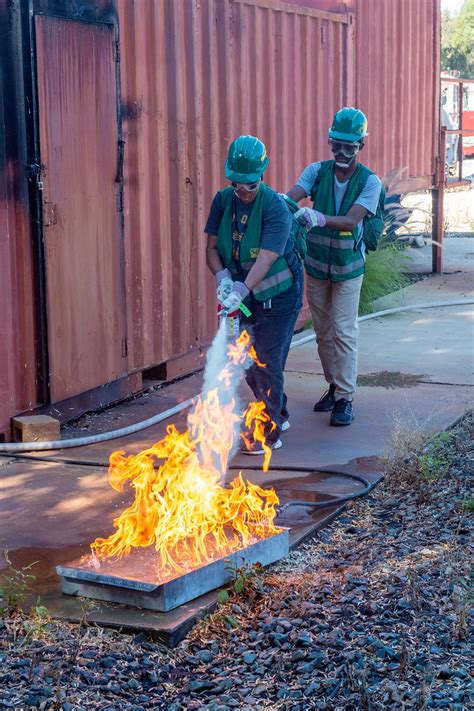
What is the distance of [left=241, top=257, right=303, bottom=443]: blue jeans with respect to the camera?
6391 mm

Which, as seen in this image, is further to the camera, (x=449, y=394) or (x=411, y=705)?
(x=449, y=394)

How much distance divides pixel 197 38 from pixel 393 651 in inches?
233

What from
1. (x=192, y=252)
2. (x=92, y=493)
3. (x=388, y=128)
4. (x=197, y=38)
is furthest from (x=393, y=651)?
(x=388, y=128)

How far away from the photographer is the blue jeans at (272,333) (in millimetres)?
6391

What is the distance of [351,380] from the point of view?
7289mm

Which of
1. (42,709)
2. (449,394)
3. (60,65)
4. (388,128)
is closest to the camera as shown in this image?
(42,709)

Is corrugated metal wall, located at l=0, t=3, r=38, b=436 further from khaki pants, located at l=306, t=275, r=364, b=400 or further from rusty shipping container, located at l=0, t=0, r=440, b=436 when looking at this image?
khaki pants, located at l=306, t=275, r=364, b=400

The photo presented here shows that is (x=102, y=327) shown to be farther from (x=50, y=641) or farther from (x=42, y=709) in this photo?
(x=42, y=709)

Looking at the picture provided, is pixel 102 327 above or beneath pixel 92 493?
above

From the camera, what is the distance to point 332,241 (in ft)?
23.1

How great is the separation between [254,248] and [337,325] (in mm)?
1231

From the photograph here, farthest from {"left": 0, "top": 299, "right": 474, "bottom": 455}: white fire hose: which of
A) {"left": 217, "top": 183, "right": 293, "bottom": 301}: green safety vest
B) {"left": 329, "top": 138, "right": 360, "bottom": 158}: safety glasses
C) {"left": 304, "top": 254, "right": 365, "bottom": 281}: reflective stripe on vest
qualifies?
{"left": 329, "top": 138, "right": 360, "bottom": 158}: safety glasses

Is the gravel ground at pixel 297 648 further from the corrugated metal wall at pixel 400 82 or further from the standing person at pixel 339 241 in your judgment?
the corrugated metal wall at pixel 400 82

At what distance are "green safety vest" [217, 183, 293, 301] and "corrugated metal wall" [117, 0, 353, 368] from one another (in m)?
1.65
